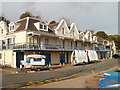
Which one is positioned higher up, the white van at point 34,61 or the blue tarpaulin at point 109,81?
the white van at point 34,61

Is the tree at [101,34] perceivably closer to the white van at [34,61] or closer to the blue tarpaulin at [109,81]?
the white van at [34,61]

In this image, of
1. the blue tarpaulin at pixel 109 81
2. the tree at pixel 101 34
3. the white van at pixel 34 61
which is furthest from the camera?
the tree at pixel 101 34

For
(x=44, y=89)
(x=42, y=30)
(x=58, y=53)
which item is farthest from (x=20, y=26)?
(x=44, y=89)

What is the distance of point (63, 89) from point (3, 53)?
21.1 metres

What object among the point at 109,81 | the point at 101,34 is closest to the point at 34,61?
the point at 109,81

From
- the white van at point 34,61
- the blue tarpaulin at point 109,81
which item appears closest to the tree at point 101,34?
the white van at point 34,61

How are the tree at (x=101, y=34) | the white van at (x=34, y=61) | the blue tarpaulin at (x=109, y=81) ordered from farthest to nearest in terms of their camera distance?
the tree at (x=101, y=34), the white van at (x=34, y=61), the blue tarpaulin at (x=109, y=81)

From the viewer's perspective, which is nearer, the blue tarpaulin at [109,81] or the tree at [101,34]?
the blue tarpaulin at [109,81]

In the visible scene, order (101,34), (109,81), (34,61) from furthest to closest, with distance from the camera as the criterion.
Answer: (101,34) < (34,61) < (109,81)

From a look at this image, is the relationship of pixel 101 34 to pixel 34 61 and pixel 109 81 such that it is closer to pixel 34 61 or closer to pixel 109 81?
pixel 34 61

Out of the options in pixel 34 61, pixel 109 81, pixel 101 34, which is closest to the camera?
pixel 109 81

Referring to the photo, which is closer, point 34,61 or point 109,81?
→ point 109,81

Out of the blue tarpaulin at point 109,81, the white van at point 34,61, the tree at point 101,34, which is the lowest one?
the blue tarpaulin at point 109,81

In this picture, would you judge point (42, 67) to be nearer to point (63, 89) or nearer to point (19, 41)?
point (19, 41)
